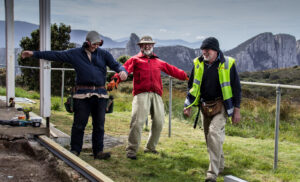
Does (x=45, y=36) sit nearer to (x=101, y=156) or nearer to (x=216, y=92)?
(x=101, y=156)

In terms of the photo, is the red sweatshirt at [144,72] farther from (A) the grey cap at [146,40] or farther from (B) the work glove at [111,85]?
(B) the work glove at [111,85]

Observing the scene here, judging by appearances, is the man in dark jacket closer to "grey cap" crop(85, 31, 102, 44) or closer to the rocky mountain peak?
"grey cap" crop(85, 31, 102, 44)

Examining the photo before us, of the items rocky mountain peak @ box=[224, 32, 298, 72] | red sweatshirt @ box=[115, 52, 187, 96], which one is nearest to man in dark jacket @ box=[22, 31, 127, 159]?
red sweatshirt @ box=[115, 52, 187, 96]

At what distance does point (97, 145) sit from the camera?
4719 mm

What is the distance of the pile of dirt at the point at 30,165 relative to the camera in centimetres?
358

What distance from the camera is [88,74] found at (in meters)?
4.37

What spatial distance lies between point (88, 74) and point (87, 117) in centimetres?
59

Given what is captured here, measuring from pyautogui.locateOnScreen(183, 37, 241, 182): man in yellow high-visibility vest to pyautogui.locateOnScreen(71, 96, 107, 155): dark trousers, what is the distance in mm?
1292

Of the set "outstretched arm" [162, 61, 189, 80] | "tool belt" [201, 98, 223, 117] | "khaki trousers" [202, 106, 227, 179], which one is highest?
"outstretched arm" [162, 61, 189, 80]

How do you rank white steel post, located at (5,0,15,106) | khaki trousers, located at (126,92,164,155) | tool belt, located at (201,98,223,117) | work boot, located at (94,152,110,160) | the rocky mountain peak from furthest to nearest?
the rocky mountain peak < white steel post, located at (5,0,15,106) < khaki trousers, located at (126,92,164,155) < work boot, located at (94,152,110,160) < tool belt, located at (201,98,223,117)

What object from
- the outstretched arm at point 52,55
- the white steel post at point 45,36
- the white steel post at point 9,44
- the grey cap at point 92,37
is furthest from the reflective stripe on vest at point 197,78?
the white steel post at point 9,44

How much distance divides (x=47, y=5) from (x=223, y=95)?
305 cm

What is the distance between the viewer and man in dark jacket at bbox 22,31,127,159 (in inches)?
172

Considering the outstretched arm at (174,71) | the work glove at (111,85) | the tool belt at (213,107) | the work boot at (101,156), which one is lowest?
the work boot at (101,156)
